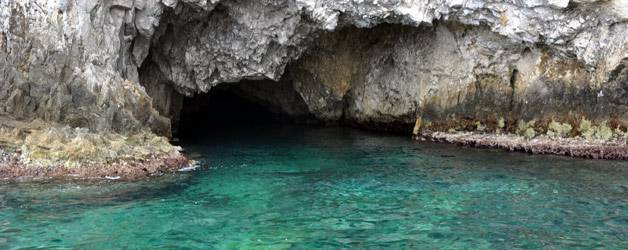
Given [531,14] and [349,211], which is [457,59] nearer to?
[531,14]

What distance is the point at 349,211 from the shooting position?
46.8 feet

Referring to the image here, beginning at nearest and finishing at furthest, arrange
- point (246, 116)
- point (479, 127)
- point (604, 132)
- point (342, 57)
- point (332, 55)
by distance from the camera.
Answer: point (604, 132), point (479, 127), point (332, 55), point (342, 57), point (246, 116)

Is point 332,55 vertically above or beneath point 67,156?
above

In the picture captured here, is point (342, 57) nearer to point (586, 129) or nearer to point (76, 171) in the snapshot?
point (586, 129)

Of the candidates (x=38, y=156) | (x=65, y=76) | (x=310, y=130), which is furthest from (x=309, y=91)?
(x=38, y=156)

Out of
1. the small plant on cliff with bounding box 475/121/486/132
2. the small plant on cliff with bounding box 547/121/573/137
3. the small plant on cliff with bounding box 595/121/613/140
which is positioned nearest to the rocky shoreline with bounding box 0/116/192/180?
the small plant on cliff with bounding box 475/121/486/132

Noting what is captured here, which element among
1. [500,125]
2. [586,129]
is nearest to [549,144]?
[586,129]

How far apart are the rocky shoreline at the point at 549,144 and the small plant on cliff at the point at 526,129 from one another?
0.37 m

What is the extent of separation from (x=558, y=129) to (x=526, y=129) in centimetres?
153

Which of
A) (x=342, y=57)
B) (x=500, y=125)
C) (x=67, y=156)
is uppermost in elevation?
(x=342, y=57)

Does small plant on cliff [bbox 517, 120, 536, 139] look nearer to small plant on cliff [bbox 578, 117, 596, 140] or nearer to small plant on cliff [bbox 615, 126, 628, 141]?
small plant on cliff [bbox 578, 117, 596, 140]

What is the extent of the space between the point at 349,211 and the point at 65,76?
39.7 ft

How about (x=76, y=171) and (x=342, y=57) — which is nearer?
A: (x=76, y=171)

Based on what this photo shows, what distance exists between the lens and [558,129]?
25.9m
